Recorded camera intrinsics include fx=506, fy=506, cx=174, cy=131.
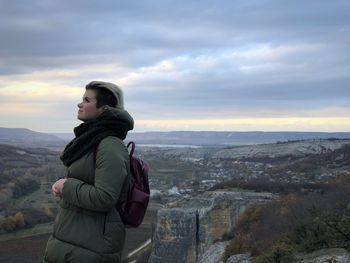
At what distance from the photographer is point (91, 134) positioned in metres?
3.55

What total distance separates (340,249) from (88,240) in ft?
19.3

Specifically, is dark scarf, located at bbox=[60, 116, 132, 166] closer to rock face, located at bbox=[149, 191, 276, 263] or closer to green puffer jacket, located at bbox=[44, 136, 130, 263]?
green puffer jacket, located at bbox=[44, 136, 130, 263]

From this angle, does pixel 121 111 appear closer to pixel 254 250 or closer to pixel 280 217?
pixel 254 250

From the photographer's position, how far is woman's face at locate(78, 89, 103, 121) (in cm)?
366

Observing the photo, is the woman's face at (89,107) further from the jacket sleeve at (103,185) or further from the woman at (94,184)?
the jacket sleeve at (103,185)

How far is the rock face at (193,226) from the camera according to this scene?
23828 mm

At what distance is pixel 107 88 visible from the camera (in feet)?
12.0

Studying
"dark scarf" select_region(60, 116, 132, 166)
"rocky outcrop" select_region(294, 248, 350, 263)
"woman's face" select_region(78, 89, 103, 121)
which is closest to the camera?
"dark scarf" select_region(60, 116, 132, 166)

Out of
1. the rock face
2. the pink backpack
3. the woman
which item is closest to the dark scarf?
the woman

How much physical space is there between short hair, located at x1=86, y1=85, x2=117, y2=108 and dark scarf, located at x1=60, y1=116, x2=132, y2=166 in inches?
4.8

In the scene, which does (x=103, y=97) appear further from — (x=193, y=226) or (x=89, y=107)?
(x=193, y=226)

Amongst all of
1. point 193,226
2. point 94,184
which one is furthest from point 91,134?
point 193,226

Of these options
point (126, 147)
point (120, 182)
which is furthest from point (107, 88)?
point (120, 182)

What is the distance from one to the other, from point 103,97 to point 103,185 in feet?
2.26
